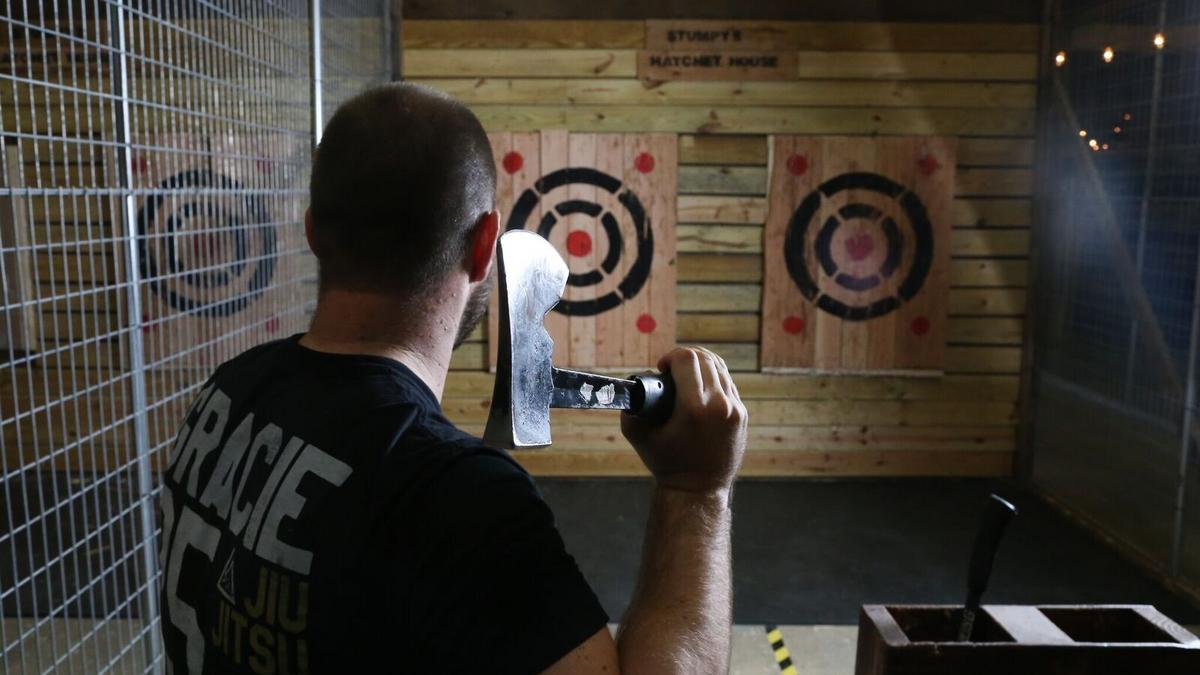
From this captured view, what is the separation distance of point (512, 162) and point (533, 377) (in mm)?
3702

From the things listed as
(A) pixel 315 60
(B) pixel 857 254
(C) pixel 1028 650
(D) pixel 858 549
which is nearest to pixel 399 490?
(C) pixel 1028 650

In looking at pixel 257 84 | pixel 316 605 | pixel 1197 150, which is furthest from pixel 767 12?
pixel 316 605

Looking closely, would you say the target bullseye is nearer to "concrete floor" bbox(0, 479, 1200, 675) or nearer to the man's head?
"concrete floor" bbox(0, 479, 1200, 675)

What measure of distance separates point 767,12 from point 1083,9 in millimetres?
1400

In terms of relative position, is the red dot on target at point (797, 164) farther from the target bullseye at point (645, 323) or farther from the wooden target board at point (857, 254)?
the target bullseye at point (645, 323)

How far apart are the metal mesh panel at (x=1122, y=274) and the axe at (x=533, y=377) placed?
3.04 metres

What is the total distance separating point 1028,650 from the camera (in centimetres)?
158

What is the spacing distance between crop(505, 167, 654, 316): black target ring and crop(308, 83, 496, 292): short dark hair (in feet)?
11.5

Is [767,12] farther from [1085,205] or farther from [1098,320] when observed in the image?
[1098,320]

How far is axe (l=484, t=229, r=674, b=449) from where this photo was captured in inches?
32.3

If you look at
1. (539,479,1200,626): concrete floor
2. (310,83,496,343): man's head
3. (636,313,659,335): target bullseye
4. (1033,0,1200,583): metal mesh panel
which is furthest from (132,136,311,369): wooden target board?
(1033,0,1200,583): metal mesh panel

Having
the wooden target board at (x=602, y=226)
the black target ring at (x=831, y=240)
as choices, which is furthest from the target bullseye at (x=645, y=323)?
the black target ring at (x=831, y=240)

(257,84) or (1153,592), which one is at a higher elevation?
(257,84)

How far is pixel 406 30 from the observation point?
14.1 feet
